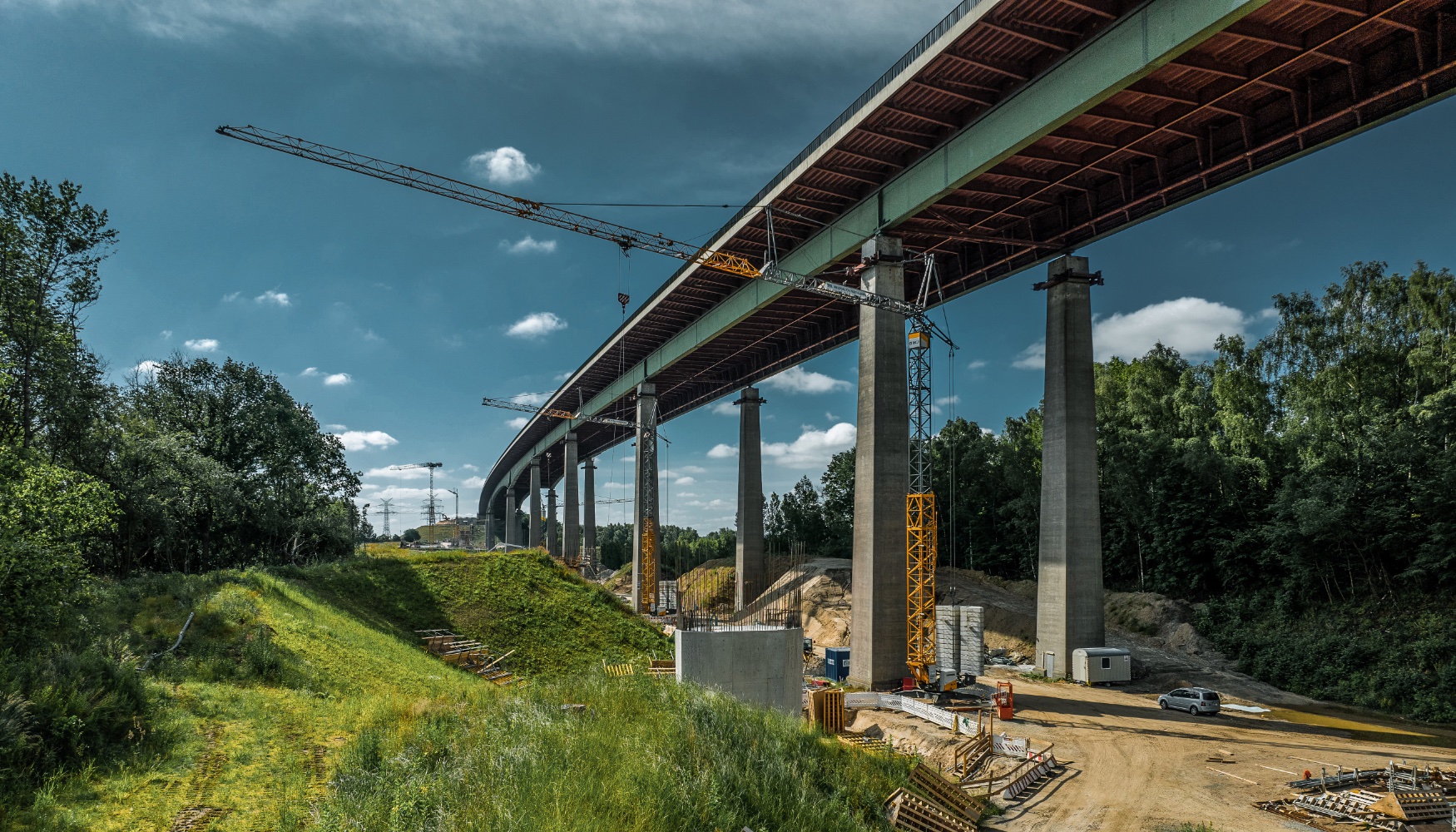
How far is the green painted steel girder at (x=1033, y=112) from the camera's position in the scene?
72.4 ft

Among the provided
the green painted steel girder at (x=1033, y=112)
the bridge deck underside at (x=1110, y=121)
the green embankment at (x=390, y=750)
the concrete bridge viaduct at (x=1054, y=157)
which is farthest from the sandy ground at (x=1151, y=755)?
the green painted steel girder at (x=1033, y=112)

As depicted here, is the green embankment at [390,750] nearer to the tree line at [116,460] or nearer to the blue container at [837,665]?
the tree line at [116,460]

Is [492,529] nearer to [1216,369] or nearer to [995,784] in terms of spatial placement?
[1216,369]

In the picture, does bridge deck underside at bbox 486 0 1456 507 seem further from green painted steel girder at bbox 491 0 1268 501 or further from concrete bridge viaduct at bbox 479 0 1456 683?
green painted steel girder at bbox 491 0 1268 501

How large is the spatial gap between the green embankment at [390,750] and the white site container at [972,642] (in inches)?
689

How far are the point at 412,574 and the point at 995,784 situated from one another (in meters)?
28.3

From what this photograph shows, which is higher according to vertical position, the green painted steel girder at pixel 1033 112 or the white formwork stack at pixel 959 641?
the green painted steel girder at pixel 1033 112

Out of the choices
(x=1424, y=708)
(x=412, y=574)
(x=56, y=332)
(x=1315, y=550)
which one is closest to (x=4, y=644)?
(x=56, y=332)

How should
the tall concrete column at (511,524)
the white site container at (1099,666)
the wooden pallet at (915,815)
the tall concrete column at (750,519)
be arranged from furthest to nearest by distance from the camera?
the tall concrete column at (511,524)
the tall concrete column at (750,519)
the white site container at (1099,666)
the wooden pallet at (915,815)

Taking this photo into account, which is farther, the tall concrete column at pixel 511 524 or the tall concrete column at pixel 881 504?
the tall concrete column at pixel 511 524

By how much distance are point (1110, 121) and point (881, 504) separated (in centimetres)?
1710

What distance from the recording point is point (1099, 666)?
34.4 metres

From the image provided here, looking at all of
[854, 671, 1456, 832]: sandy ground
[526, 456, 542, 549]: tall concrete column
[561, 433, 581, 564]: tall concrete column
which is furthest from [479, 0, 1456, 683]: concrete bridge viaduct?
[526, 456, 542, 549]: tall concrete column

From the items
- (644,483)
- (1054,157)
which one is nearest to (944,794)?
(1054,157)
